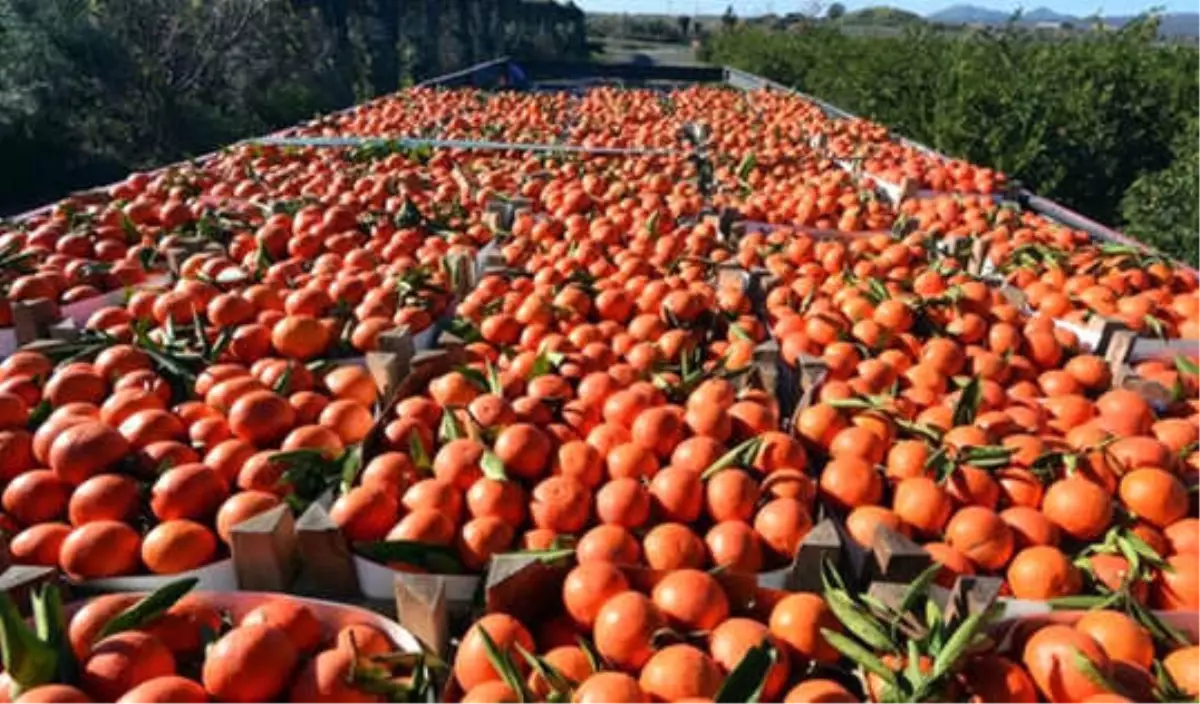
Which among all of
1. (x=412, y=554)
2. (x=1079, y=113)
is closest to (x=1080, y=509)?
(x=412, y=554)

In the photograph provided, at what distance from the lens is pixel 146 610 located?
66.6 inches

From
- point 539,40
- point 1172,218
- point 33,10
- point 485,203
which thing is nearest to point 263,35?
point 33,10

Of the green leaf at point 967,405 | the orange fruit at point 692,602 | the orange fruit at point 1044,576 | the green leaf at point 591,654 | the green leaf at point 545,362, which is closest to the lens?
the green leaf at point 591,654

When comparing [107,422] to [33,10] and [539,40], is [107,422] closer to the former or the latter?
[33,10]

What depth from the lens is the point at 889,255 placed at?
14.4ft

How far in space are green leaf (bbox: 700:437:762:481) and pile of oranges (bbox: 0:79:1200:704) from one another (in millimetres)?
11

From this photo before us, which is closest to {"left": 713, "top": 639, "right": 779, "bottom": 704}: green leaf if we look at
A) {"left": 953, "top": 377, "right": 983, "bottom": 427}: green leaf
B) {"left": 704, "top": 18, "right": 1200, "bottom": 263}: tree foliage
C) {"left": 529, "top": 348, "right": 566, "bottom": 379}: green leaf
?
Result: {"left": 953, "top": 377, "right": 983, "bottom": 427}: green leaf

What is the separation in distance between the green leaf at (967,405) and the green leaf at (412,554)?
1.66 metres

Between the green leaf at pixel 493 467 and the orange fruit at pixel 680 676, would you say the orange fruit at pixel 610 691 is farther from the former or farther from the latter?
the green leaf at pixel 493 467

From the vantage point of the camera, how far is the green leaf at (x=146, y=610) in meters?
1.67

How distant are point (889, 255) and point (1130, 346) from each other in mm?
1374

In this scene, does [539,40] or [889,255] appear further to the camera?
[539,40]

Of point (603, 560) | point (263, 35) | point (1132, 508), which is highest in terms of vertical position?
point (263, 35)

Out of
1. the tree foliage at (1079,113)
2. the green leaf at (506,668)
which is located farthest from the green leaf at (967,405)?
the tree foliage at (1079,113)
